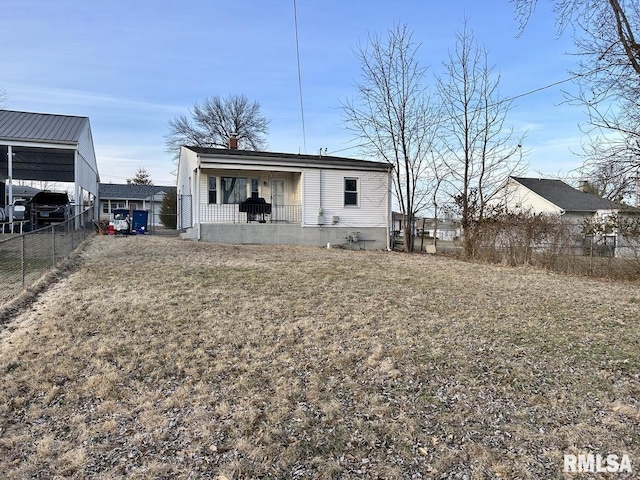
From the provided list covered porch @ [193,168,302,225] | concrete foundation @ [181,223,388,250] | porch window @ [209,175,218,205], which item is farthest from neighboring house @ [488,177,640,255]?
porch window @ [209,175,218,205]

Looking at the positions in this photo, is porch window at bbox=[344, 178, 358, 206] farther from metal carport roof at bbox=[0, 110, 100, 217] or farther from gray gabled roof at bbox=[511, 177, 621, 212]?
gray gabled roof at bbox=[511, 177, 621, 212]

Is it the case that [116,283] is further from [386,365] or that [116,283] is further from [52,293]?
[386,365]

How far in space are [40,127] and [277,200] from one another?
32.7ft

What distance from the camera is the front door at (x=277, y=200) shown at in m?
17.0

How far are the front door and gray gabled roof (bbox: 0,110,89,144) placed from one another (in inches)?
311

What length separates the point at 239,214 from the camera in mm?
16266

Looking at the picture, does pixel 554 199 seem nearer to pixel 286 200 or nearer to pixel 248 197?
→ pixel 286 200

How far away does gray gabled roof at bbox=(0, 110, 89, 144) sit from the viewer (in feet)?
49.5

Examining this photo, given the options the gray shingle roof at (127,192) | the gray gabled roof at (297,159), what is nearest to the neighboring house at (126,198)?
the gray shingle roof at (127,192)

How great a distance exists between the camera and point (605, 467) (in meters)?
2.46

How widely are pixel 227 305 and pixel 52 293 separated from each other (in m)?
3.04

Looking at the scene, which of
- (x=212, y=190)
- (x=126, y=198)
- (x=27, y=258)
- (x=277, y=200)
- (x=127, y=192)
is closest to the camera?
(x=27, y=258)

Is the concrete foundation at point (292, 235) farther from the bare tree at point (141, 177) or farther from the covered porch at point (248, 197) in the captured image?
the bare tree at point (141, 177)

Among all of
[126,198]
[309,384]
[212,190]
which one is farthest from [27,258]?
[126,198]
